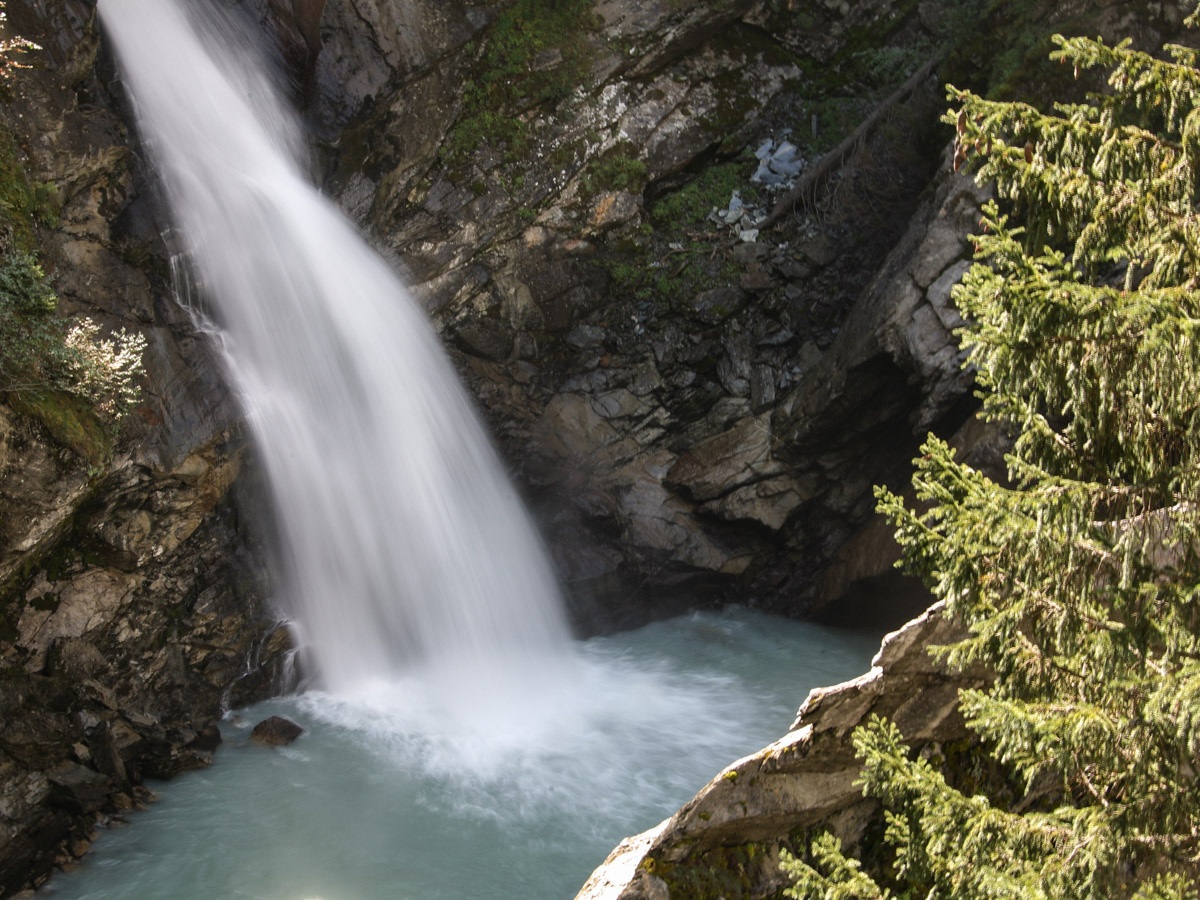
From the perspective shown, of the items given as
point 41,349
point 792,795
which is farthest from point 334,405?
point 792,795

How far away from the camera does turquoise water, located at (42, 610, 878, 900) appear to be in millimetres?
6980

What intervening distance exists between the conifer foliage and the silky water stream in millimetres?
4660

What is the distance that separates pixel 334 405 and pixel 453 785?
17.6 feet

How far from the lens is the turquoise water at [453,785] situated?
22.9ft

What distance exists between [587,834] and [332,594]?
5.14m

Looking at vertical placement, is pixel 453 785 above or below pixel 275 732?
below

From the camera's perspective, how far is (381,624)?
11242 millimetres

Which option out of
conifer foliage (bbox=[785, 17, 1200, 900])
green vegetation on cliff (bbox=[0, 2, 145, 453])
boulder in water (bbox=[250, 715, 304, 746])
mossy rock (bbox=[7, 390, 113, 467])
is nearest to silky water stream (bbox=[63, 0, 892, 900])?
boulder in water (bbox=[250, 715, 304, 746])

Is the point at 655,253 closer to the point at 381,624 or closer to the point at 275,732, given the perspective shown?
the point at 381,624

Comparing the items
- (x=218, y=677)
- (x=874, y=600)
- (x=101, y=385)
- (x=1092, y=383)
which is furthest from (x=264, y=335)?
(x=1092, y=383)

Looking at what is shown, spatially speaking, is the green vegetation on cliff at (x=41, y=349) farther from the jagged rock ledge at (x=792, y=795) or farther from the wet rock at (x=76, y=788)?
the jagged rock ledge at (x=792, y=795)

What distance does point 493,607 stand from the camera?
466 inches

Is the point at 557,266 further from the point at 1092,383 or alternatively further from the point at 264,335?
the point at 1092,383

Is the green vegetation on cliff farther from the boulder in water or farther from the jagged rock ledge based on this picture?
the jagged rock ledge
